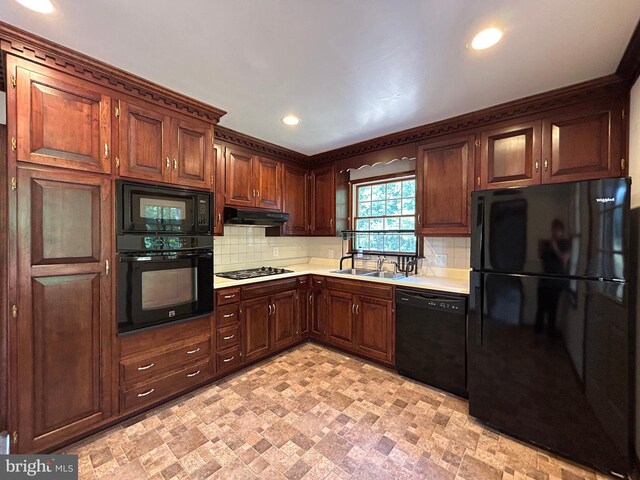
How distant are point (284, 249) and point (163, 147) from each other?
2.14 meters

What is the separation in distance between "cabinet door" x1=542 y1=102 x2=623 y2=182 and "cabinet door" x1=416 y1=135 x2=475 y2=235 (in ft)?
1.84

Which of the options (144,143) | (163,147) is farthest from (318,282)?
(144,143)

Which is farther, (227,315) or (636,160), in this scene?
(227,315)

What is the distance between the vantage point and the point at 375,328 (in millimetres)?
2783

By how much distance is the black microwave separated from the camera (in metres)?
1.87

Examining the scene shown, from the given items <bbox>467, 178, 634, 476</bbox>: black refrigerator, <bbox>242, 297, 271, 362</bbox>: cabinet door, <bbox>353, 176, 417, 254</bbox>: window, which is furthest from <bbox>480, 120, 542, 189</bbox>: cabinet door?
<bbox>242, 297, 271, 362</bbox>: cabinet door

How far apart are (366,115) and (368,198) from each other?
135 cm

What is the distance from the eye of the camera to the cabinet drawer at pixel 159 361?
6.28ft

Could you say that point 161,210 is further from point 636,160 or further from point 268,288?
point 636,160

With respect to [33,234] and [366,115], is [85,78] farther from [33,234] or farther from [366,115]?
[366,115]

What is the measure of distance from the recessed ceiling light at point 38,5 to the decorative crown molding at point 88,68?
26 centimetres

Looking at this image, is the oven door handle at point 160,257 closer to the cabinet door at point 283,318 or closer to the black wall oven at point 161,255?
the black wall oven at point 161,255

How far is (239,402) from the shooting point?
7.21ft

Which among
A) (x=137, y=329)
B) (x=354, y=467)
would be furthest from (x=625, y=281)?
(x=137, y=329)
